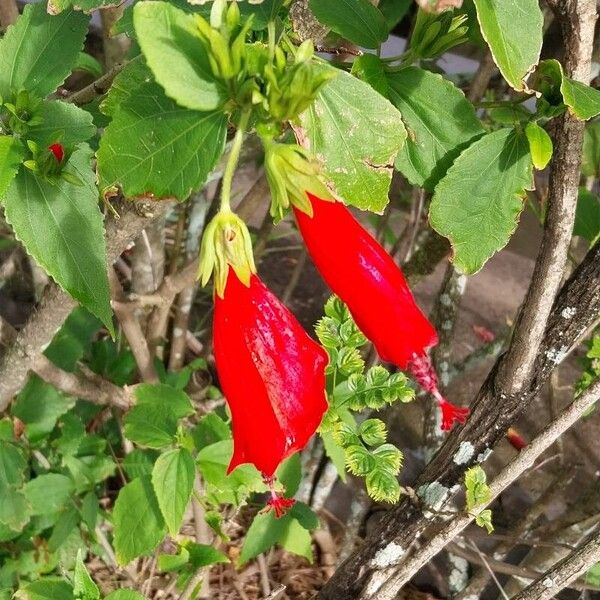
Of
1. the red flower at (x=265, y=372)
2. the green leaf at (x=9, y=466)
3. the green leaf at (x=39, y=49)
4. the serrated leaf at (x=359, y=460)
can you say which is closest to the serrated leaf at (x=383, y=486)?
the serrated leaf at (x=359, y=460)

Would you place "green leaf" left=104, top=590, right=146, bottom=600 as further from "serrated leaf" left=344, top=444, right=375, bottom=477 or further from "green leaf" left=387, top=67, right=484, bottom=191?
"green leaf" left=387, top=67, right=484, bottom=191

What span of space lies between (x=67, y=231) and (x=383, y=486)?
0.28 m

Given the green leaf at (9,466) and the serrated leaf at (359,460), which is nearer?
the serrated leaf at (359,460)

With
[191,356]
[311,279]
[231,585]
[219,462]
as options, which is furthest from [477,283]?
[219,462]

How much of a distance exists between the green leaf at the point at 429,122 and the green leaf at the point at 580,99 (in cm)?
6

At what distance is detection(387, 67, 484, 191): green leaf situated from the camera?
18.4 inches

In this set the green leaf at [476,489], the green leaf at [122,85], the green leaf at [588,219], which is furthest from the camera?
the green leaf at [588,219]

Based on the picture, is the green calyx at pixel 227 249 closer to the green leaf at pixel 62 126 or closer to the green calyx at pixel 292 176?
the green calyx at pixel 292 176

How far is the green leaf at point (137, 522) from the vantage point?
30.8 inches

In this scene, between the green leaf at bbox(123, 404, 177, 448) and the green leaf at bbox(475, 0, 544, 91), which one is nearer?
the green leaf at bbox(475, 0, 544, 91)

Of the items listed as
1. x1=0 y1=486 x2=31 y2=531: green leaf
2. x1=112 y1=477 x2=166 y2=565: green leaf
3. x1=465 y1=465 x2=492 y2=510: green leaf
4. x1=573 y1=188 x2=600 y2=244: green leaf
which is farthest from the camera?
x1=0 y1=486 x2=31 y2=531: green leaf

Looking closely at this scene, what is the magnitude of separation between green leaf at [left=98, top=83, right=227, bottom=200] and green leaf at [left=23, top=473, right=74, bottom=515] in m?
0.66

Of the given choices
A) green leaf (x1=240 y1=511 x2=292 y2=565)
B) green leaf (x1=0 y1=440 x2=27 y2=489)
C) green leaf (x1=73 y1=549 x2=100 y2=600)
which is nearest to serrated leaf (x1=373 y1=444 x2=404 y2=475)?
green leaf (x1=73 y1=549 x2=100 y2=600)

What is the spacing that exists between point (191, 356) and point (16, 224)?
81 centimetres
